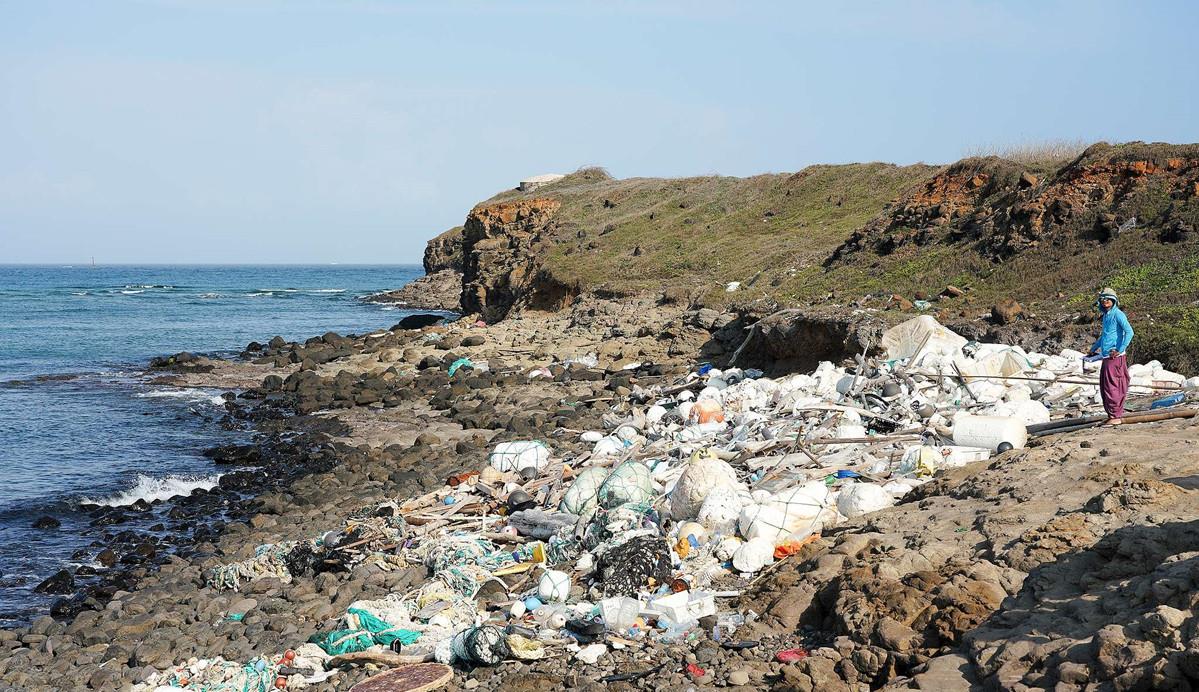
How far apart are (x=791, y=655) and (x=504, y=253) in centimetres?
3248

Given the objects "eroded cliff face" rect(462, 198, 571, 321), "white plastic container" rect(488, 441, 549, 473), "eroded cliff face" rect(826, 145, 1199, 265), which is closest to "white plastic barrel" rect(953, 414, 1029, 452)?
"white plastic container" rect(488, 441, 549, 473)

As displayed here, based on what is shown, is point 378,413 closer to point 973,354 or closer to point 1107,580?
point 973,354

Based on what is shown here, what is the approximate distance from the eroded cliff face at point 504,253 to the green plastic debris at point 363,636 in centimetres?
2397

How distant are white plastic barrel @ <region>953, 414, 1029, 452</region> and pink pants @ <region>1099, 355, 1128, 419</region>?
0.79 m

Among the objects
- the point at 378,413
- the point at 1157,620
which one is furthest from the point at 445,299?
the point at 1157,620

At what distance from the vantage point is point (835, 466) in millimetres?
9500

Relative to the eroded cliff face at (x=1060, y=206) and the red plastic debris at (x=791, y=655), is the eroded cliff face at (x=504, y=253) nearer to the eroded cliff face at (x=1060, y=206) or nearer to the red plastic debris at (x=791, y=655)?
the eroded cliff face at (x=1060, y=206)

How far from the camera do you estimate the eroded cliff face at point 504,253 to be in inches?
1334

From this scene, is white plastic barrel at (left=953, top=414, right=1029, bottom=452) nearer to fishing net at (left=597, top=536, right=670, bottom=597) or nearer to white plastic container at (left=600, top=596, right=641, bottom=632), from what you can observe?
fishing net at (left=597, top=536, right=670, bottom=597)

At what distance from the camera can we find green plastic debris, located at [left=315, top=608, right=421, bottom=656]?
7.45 m

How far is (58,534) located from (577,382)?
9.87 meters

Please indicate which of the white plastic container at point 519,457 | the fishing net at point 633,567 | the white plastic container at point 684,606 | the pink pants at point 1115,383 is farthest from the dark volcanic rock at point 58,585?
the pink pants at point 1115,383

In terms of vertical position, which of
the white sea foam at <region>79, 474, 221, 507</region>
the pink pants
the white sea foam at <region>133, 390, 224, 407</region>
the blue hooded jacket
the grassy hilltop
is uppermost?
the grassy hilltop

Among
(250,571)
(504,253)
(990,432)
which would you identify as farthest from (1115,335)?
(504,253)
